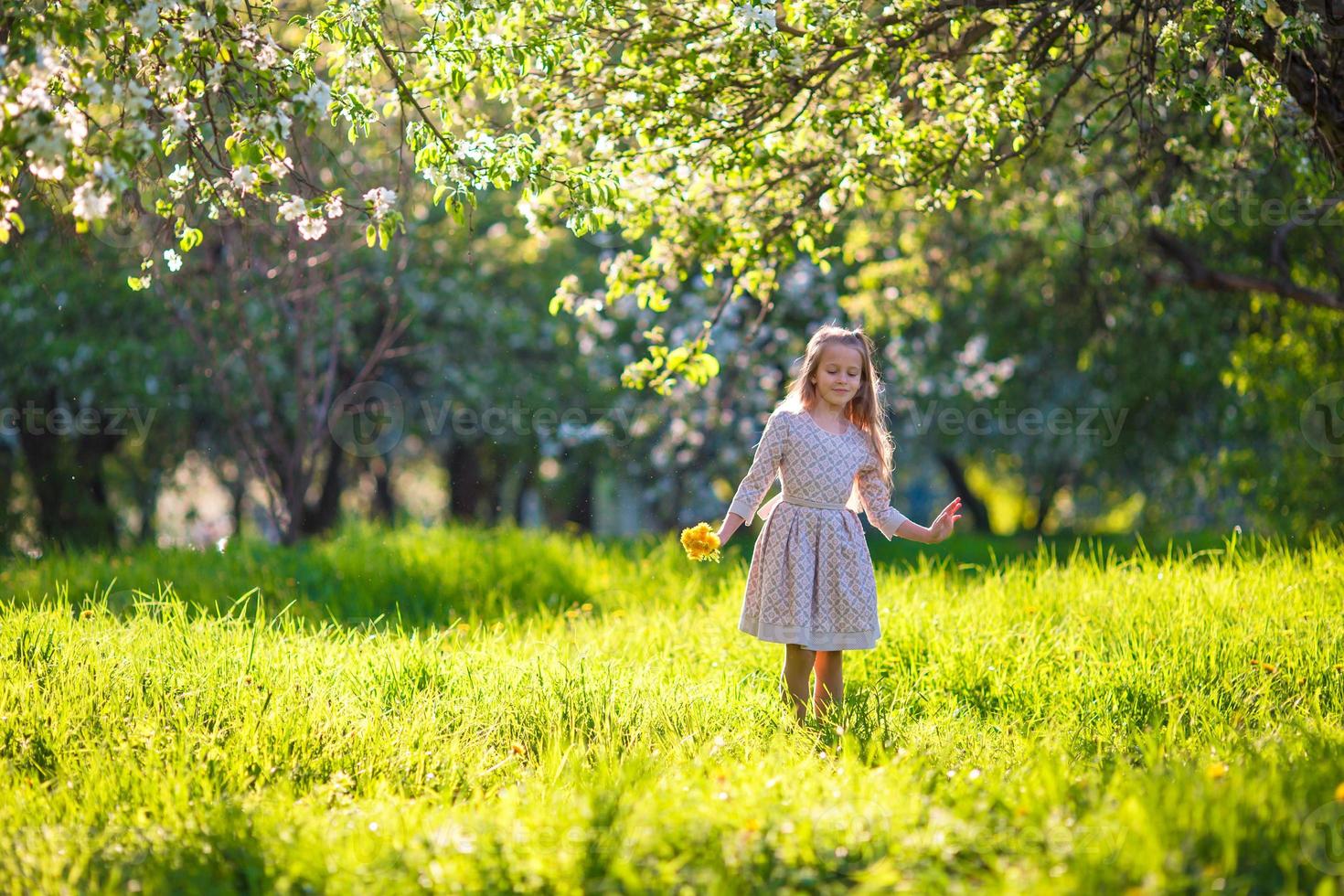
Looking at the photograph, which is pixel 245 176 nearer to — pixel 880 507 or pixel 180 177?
pixel 180 177

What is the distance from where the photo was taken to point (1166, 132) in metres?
7.71

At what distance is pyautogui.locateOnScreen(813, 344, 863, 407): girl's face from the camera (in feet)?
16.1

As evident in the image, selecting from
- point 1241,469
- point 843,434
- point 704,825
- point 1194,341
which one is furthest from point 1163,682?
point 1194,341

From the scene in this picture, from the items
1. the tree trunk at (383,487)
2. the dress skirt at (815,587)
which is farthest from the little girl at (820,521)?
the tree trunk at (383,487)

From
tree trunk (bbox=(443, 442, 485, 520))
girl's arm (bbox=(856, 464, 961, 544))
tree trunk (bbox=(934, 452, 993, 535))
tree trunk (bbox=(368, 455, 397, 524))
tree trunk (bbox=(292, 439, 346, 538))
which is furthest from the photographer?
tree trunk (bbox=(934, 452, 993, 535))

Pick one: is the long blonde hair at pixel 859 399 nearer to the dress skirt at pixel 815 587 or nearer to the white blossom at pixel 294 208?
the dress skirt at pixel 815 587

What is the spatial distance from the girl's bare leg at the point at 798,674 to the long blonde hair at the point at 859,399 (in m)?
0.65

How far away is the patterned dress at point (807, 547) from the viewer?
4809mm

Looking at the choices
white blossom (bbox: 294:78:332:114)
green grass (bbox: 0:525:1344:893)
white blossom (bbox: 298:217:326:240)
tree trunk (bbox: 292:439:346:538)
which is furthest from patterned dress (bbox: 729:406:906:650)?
tree trunk (bbox: 292:439:346:538)

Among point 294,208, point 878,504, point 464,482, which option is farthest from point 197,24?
point 464,482

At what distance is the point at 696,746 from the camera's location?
4.63 metres

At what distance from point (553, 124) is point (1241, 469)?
26.7 ft

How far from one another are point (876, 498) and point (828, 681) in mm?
789

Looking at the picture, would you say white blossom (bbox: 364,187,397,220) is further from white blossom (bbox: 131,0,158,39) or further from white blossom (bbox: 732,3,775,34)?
white blossom (bbox: 732,3,775,34)
